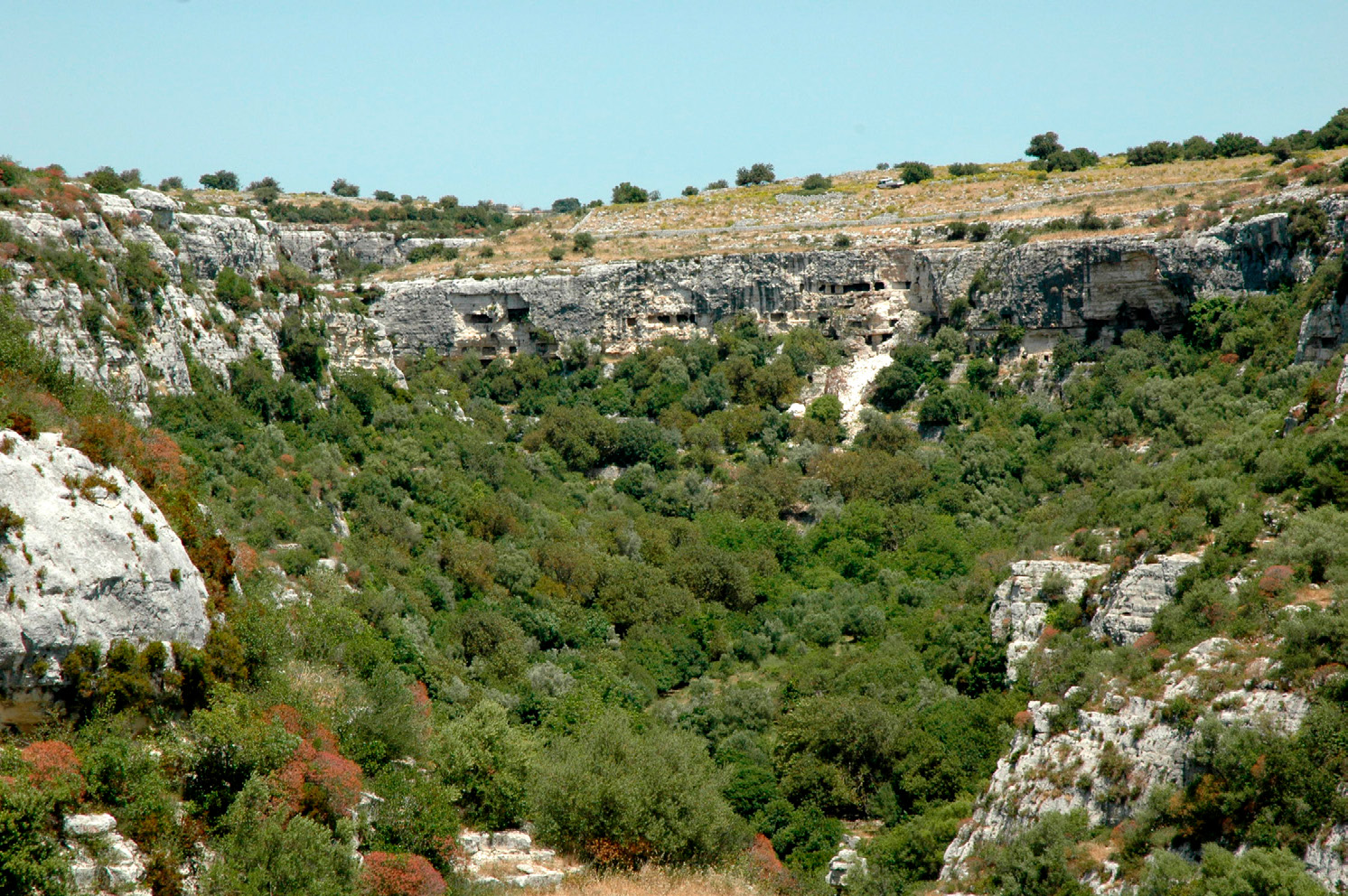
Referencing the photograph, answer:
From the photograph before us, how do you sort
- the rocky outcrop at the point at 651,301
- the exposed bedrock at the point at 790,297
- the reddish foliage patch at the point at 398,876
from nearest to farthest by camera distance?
the reddish foliage patch at the point at 398,876 < the exposed bedrock at the point at 790,297 < the rocky outcrop at the point at 651,301

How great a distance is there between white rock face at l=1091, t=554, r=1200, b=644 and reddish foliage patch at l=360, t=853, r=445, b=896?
60.7 feet

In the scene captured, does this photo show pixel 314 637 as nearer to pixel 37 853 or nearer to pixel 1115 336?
pixel 37 853

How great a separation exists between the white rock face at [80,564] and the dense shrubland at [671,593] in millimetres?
636

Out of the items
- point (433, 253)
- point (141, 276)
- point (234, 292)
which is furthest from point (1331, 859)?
point (433, 253)

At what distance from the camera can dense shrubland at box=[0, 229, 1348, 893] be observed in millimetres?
25328

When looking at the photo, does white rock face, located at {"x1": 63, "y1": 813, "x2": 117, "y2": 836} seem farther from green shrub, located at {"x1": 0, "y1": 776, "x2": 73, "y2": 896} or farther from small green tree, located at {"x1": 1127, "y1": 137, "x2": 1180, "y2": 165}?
small green tree, located at {"x1": 1127, "y1": 137, "x2": 1180, "y2": 165}

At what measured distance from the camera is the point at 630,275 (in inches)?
2601

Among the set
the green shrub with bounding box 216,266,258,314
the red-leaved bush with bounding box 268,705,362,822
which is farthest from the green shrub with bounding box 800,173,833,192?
the red-leaved bush with bounding box 268,705,362,822

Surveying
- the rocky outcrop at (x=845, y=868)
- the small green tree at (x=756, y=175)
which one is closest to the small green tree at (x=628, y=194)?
the small green tree at (x=756, y=175)

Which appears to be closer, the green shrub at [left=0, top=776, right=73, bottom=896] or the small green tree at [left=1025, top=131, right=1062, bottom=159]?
the green shrub at [left=0, top=776, right=73, bottom=896]

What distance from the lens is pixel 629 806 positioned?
103 feet

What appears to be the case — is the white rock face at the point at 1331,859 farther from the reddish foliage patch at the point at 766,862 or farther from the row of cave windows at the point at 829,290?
the row of cave windows at the point at 829,290

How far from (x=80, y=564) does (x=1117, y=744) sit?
894 inches

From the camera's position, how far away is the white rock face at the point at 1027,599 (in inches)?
1507
